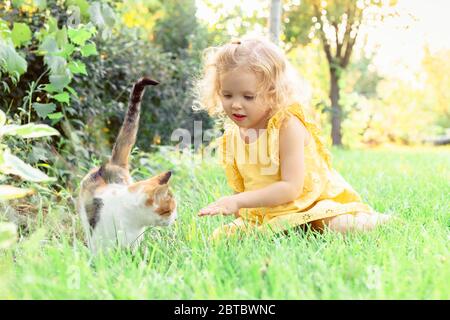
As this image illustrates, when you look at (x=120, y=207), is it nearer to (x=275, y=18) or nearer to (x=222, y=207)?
(x=222, y=207)

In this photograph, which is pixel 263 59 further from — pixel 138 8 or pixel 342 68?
pixel 342 68

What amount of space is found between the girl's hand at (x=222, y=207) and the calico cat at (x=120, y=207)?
0.11 meters

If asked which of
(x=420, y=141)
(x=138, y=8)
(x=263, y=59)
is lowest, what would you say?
(x=420, y=141)

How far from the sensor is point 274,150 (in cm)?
211

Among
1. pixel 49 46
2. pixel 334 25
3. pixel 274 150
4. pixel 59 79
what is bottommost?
pixel 274 150

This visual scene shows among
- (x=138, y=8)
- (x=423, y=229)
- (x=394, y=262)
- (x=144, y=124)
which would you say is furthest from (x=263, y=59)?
(x=138, y=8)

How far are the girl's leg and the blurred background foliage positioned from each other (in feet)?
3.84

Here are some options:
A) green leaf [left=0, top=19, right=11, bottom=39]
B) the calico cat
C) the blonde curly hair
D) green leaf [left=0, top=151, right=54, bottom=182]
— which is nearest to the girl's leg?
the blonde curly hair

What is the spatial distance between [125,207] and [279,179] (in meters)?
0.70

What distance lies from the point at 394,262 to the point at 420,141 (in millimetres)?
10879

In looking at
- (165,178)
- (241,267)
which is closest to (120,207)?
(165,178)

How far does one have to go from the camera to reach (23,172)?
1.43 metres

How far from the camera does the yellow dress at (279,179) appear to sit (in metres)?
2.08

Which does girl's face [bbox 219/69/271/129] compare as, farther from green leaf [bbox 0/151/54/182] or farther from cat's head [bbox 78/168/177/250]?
green leaf [bbox 0/151/54/182]
